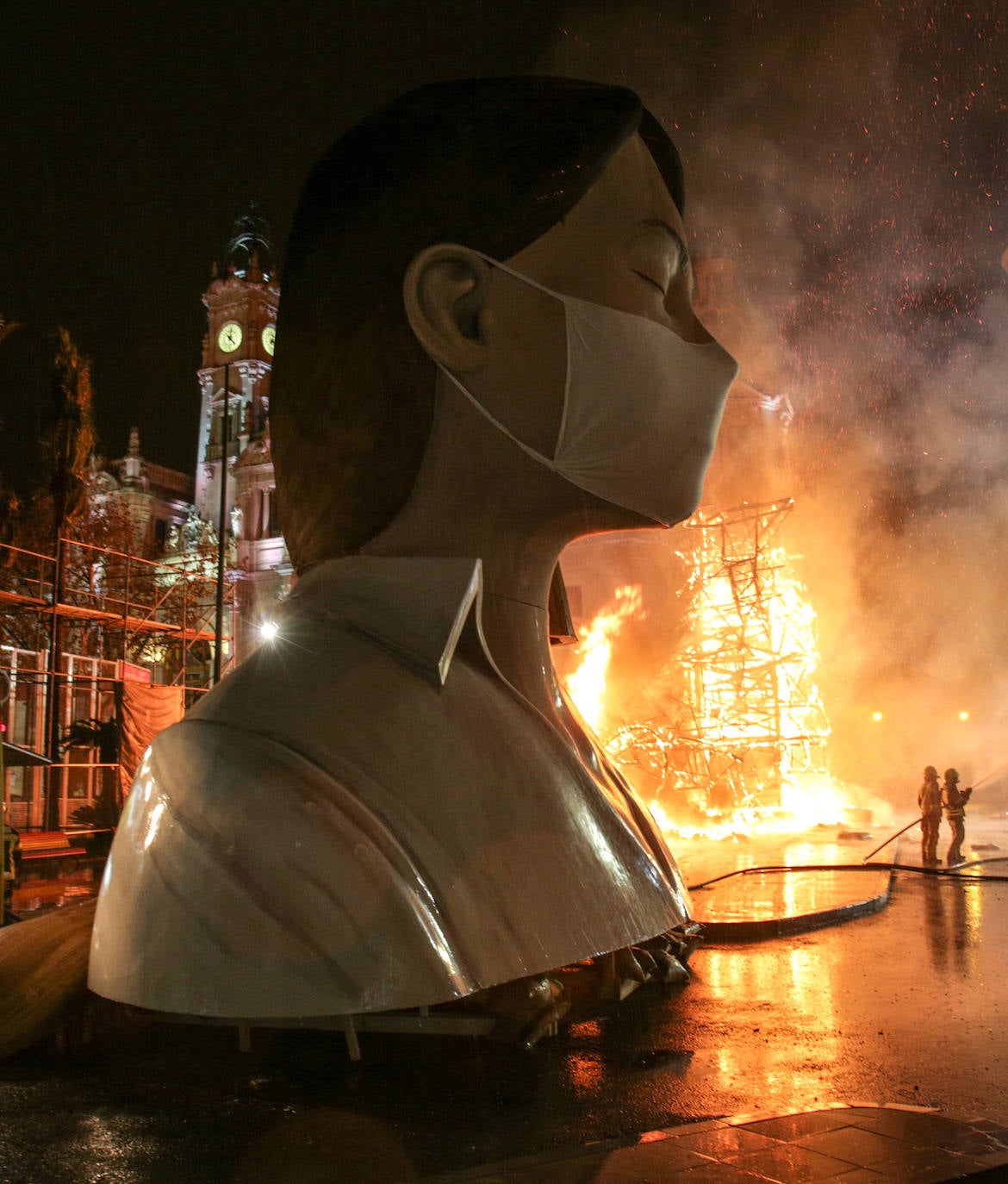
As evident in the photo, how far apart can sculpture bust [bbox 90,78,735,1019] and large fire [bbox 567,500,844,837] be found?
16379mm

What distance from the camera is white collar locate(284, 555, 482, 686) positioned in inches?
153

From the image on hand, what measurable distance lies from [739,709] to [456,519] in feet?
59.2

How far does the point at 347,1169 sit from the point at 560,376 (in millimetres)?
2844

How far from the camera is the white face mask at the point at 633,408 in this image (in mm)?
4090

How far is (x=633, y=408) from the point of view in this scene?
420cm

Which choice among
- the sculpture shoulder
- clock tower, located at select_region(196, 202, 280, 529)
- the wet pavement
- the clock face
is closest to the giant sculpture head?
the sculpture shoulder

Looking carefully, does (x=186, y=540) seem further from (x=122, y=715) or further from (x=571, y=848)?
(x=571, y=848)

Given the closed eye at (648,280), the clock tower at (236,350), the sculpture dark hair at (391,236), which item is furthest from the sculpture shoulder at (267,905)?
the clock tower at (236,350)

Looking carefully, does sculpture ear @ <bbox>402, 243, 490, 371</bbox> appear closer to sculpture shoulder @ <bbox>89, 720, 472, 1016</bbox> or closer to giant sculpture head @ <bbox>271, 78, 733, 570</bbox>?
giant sculpture head @ <bbox>271, 78, 733, 570</bbox>

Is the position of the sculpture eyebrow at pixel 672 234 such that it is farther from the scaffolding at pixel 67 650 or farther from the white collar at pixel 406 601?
the scaffolding at pixel 67 650

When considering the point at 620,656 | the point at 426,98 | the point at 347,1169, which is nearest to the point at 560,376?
the point at 426,98

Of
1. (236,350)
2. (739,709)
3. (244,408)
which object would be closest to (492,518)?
(739,709)

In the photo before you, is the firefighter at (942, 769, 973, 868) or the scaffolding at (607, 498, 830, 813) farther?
the scaffolding at (607, 498, 830, 813)

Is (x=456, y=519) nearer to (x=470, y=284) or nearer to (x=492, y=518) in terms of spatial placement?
(x=492, y=518)
